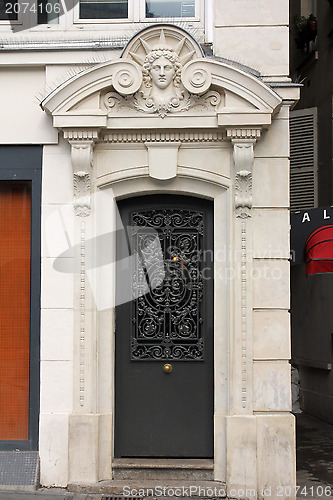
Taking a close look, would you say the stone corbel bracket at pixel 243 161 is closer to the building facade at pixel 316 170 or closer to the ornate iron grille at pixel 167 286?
the ornate iron grille at pixel 167 286

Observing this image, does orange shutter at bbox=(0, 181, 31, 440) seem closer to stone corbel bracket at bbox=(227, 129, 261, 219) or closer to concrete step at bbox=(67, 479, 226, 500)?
concrete step at bbox=(67, 479, 226, 500)

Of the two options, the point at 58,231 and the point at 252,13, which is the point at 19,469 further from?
the point at 252,13

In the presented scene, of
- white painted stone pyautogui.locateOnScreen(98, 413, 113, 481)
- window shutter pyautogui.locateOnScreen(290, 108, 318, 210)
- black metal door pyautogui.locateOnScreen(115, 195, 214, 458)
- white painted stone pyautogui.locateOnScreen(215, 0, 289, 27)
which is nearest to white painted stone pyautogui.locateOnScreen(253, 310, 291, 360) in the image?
black metal door pyautogui.locateOnScreen(115, 195, 214, 458)

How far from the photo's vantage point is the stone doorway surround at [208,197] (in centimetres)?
686

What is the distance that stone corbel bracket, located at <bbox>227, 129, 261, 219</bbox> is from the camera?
6898mm

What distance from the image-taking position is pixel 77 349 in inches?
276

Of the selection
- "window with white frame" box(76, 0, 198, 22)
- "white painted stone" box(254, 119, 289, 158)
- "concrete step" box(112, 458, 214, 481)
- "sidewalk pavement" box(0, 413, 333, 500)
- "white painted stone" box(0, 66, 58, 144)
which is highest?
"window with white frame" box(76, 0, 198, 22)

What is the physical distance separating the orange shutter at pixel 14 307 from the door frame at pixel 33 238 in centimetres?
13

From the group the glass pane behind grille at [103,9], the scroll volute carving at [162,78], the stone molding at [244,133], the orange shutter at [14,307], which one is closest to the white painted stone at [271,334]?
the stone molding at [244,133]

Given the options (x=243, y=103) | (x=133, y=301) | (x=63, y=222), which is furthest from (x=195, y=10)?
(x=133, y=301)

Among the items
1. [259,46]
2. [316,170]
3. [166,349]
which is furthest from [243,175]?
[316,170]

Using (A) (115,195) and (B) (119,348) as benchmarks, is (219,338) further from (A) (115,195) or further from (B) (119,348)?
(A) (115,195)

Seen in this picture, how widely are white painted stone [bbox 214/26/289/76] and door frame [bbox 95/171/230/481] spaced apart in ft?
4.16

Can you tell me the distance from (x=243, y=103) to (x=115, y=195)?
1.64m
